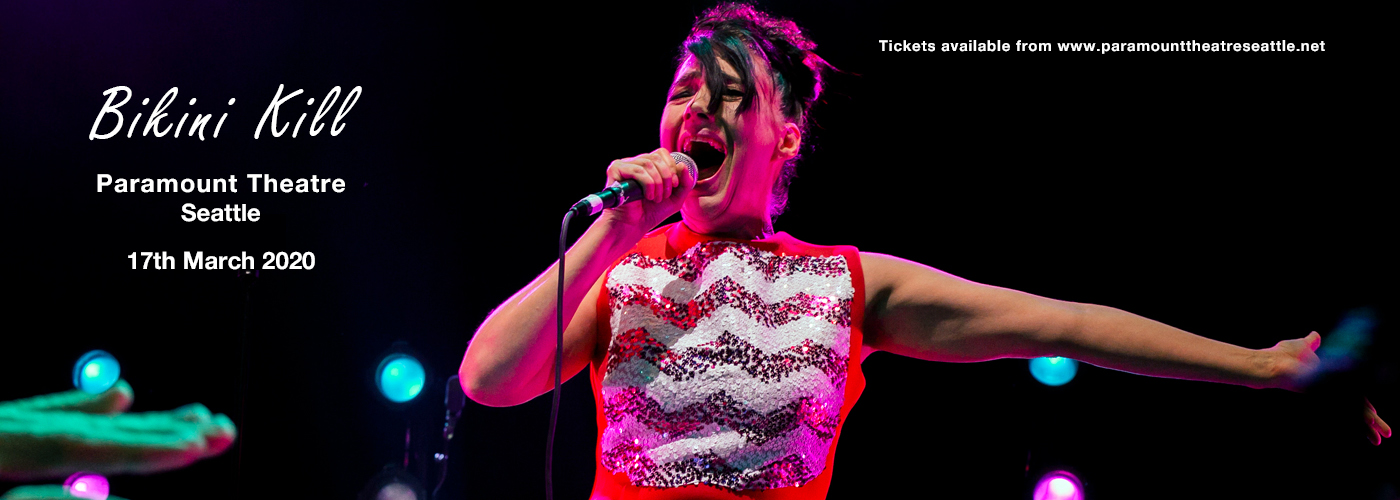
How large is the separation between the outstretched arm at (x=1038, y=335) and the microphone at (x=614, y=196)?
0.45 metres

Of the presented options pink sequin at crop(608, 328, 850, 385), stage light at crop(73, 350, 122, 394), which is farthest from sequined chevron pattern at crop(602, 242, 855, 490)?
stage light at crop(73, 350, 122, 394)

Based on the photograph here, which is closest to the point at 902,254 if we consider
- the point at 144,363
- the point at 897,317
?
the point at 897,317

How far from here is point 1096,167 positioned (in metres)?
3.01

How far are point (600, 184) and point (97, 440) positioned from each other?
2.70 m

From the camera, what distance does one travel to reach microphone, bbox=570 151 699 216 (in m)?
1.37

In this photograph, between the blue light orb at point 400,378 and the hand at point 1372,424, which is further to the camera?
the blue light orb at point 400,378

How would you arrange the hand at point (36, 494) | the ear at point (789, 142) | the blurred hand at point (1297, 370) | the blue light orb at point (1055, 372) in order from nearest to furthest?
the hand at point (36, 494) < the blurred hand at point (1297, 370) < the ear at point (789, 142) < the blue light orb at point (1055, 372)

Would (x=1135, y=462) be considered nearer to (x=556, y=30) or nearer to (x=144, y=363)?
(x=556, y=30)

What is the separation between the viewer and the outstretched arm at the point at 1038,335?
161cm

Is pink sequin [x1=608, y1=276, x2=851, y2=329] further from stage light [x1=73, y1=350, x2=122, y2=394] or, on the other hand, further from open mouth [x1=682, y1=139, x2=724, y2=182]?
stage light [x1=73, y1=350, x2=122, y2=394]

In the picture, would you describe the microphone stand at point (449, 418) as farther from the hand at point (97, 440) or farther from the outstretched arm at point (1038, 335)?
the hand at point (97, 440)

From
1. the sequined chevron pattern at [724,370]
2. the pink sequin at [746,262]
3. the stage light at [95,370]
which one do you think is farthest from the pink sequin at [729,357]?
the stage light at [95,370]

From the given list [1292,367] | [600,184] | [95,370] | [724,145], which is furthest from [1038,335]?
[95,370]

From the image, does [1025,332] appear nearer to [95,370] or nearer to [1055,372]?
[1055,372]
